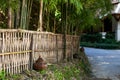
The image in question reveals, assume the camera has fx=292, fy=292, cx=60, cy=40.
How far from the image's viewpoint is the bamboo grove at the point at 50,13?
24.3 ft

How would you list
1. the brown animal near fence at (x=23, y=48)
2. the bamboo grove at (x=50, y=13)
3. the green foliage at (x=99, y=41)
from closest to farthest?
the brown animal near fence at (x=23, y=48) < the bamboo grove at (x=50, y=13) < the green foliage at (x=99, y=41)

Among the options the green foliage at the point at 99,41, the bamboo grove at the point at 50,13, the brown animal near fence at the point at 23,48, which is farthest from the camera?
the green foliage at the point at 99,41

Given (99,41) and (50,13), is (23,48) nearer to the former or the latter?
(50,13)

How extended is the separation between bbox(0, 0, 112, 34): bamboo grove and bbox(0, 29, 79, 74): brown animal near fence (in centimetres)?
37

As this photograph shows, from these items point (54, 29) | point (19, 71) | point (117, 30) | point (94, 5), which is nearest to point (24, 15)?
point (19, 71)

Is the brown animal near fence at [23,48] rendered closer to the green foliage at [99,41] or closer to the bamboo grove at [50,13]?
the bamboo grove at [50,13]

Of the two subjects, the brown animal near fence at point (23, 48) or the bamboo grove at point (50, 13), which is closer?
the brown animal near fence at point (23, 48)

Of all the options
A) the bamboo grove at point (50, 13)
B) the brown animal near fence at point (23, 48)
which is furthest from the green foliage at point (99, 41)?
the brown animal near fence at point (23, 48)

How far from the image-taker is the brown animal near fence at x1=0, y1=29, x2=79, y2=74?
6.34m

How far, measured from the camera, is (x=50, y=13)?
35.1 ft

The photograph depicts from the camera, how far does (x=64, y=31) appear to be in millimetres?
11148

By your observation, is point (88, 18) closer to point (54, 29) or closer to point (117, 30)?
point (54, 29)

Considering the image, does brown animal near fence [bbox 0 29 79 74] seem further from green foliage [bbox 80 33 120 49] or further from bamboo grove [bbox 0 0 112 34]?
green foliage [bbox 80 33 120 49]

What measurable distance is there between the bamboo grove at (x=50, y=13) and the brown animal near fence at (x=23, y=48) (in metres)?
0.37
